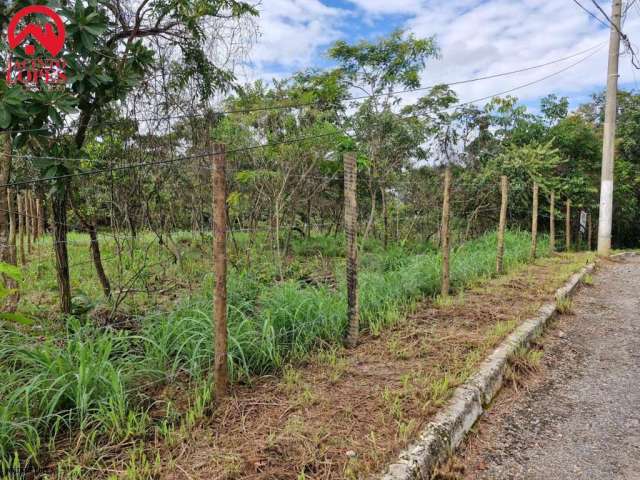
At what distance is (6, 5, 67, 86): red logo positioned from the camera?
2354 millimetres

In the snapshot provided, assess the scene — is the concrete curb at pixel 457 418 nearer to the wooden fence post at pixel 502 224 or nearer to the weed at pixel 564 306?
the weed at pixel 564 306

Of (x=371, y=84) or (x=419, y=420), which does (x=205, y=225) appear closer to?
(x=419, y=420)

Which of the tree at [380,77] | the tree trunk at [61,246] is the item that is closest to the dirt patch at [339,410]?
the tree trunk at [61,246]

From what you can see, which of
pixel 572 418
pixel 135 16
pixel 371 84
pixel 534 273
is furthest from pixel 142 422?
pixel 371 84

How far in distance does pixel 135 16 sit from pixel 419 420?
412cm

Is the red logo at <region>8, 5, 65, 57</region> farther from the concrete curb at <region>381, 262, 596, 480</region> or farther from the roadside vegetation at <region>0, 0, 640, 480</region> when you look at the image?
the concrete curb at <region>381, 262, 596, 480</region>

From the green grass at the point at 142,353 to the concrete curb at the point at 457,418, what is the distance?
99 cm

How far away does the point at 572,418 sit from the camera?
2316 mm

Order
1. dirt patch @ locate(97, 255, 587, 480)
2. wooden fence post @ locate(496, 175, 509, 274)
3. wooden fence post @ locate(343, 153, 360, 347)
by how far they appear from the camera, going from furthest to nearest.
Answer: wooden fence post @ locate(496, 175, 509, 274) < wooden fence post @ locate(343, 153, 360, 347) < dirt patch @ locate(97, 255, 587, 480)

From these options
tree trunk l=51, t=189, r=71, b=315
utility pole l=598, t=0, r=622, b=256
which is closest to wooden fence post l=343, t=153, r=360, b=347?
tree trunk l=51, t=189, r=71, b=315

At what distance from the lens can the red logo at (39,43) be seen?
2.35 m

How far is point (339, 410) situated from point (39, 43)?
2.84 metres

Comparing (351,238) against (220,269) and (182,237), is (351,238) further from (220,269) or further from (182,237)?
(182,237)

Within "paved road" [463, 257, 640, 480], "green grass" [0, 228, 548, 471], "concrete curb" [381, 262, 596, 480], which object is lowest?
"paved road" [463, 257, 640, 480]
